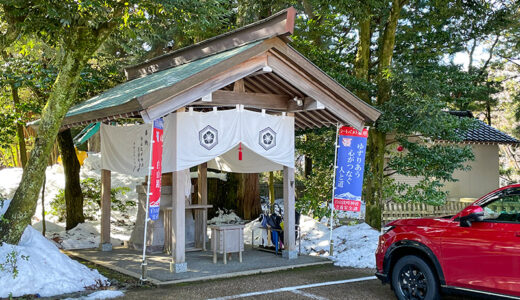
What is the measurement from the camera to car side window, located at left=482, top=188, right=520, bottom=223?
18.5 feet

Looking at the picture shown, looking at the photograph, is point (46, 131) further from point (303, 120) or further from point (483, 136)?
point (483, 136)

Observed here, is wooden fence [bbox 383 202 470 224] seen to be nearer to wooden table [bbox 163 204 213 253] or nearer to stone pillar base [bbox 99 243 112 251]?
wooden table [bbox 163 204 213 253]

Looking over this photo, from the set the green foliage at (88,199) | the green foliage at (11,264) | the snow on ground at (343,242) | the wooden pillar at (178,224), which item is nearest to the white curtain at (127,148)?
the wooden pillar at (178,224)

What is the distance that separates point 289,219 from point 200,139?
270 centimetres

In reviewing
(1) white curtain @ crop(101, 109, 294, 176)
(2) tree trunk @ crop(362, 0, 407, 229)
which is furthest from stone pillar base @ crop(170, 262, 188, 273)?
(2) tree trunk @ crop(362, 0, 407, 229)

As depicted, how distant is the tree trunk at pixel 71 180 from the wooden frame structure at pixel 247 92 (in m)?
2.64

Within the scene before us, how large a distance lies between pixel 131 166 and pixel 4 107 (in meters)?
5.96

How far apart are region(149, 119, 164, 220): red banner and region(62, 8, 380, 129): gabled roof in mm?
398

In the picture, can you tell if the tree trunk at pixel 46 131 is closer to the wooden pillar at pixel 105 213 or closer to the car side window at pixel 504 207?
the wooden pillar at pixel 105 213

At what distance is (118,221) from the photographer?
16.1m

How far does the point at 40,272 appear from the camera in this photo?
7.16 meters

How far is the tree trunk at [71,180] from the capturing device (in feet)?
43.1

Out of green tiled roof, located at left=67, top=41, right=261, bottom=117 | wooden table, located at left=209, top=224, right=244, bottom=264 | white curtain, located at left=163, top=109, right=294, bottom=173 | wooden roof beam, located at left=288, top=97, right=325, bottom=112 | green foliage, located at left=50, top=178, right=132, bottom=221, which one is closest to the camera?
green tiled roof, located at left=67, top=41, right=261, bottom=117

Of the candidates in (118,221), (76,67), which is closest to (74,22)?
(76,67)
